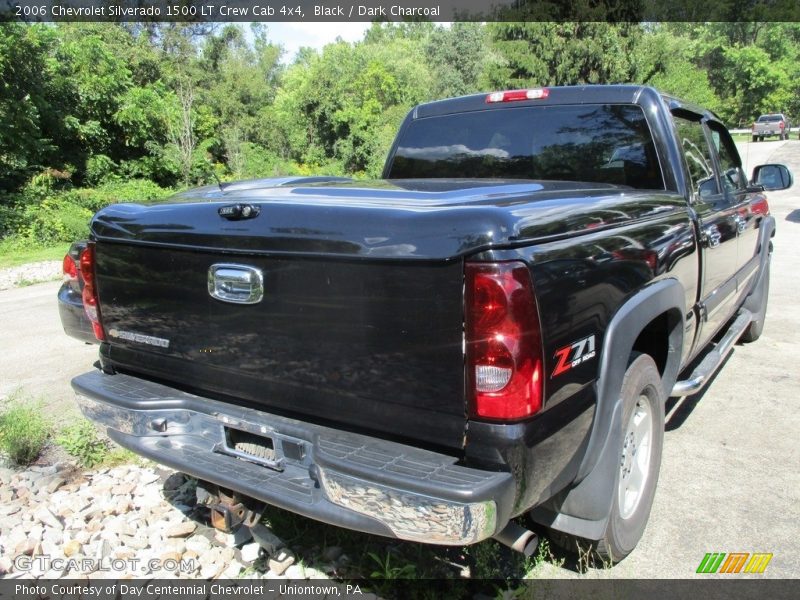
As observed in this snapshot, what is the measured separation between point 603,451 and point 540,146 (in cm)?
208

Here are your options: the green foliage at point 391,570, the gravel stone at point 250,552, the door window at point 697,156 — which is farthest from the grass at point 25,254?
the door window at point 697,156

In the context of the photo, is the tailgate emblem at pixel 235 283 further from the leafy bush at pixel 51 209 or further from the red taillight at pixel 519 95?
the leafy bush at pixel 51 209

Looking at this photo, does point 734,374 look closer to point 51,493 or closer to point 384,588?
point 384,588

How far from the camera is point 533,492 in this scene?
204 centimetres

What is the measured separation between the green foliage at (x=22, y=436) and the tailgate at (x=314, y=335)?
5.14 feet

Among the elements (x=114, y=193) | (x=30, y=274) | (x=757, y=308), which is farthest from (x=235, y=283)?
(x=114, y=193)

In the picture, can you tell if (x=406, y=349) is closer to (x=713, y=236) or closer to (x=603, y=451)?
(x=603, y=451)

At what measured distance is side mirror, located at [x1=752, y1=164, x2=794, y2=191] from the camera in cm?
525

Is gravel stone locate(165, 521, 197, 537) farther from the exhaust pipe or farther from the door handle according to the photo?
the door handle

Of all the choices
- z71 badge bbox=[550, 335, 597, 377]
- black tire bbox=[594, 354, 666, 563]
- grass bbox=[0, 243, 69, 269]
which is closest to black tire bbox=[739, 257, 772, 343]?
black tire bbox=[594, 354, 666, 563]

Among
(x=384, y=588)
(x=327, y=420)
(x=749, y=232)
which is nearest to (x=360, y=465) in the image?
(x=327, y=420)

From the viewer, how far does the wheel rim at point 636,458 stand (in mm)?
2783

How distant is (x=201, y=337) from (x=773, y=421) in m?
3.87

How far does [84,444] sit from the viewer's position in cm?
383
